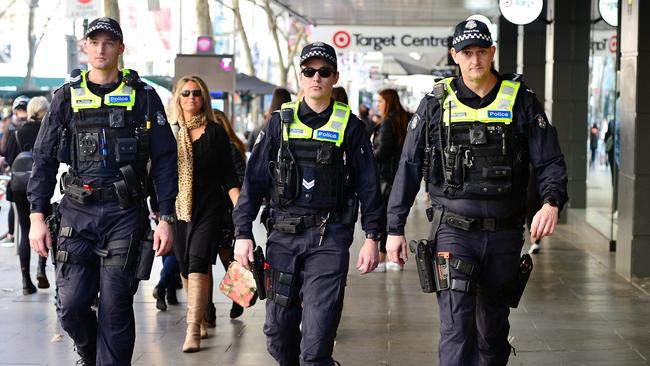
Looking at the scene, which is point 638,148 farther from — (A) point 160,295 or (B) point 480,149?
(B) point 480,149

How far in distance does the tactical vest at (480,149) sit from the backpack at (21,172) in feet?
20.9

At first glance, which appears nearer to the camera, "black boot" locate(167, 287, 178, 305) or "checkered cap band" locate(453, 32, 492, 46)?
"checkered cap band" locate(453, 32, 492, 46)

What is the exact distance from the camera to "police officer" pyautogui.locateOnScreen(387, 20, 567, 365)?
5.82 metres

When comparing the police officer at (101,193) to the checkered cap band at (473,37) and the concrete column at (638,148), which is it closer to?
the checkered cap band at (473,37)

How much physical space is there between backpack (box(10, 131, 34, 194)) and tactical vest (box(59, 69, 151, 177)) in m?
5.07

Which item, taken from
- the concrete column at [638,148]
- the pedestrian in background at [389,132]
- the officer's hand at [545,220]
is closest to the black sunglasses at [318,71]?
the officer's hand at [545,220]

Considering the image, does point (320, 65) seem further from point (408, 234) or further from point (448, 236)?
point (408, 234)

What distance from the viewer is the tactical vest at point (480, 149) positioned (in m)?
5.88

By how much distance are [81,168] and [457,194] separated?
2032 mm

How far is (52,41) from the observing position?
179 ft

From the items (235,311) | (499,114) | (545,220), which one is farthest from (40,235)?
(235,311)

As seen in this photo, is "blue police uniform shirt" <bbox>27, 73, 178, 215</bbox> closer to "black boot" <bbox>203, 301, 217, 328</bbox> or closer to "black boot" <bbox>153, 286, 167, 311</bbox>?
"black boot" <bbox>203, 301, 217, 328</bbox>

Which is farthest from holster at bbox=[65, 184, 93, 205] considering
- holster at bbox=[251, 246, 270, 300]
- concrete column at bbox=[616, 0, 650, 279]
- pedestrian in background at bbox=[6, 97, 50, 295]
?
concrete column at bbox=[616, 0, 650, 279]

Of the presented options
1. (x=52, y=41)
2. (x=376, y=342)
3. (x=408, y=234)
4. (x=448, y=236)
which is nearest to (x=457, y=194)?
(x=448, y=236)
